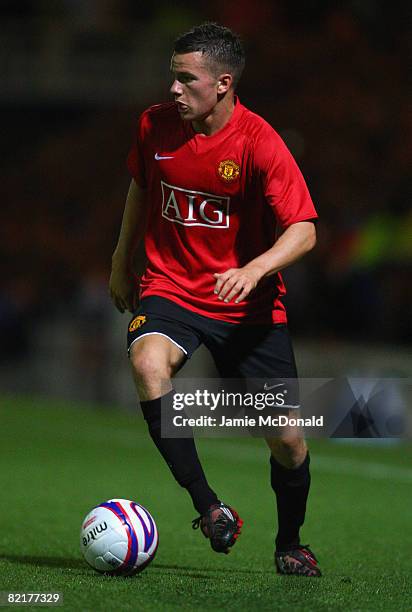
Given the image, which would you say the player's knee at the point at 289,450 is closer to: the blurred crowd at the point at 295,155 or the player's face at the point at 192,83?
the player's face at the point at 192,83

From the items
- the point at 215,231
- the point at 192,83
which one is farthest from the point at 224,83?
the point at 215,231

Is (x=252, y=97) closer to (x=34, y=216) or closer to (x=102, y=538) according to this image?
(x=34, y=216)

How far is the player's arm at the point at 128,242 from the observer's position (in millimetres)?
6059

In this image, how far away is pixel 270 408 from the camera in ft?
18.8

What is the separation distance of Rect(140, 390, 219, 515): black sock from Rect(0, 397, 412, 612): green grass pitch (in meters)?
0.41

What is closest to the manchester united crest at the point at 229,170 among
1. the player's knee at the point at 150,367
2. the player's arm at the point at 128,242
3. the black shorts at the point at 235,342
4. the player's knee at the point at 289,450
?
the player's arm at the point at 128,242

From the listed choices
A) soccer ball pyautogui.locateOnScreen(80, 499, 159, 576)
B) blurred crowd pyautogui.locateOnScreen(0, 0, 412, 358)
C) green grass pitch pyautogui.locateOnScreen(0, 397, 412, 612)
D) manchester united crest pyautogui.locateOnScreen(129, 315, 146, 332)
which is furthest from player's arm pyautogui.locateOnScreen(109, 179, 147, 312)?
blurred crowd pyautogui.locateOnScreen(0, 0, 412, 358)

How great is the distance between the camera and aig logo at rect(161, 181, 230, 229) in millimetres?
5754

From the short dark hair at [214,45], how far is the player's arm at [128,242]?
2.30 ft

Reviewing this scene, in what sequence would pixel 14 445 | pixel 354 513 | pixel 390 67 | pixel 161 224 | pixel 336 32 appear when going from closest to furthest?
pixel 161 224, pixel 354 513, pixel 14 445, pixel 390 67, pixel 336 32

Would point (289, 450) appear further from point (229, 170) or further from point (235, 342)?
point (229, 170)

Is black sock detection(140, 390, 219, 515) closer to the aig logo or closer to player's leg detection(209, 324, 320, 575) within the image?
player's leg detection(209, 324, 320, 575)

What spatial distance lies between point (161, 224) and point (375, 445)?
740 centimetres

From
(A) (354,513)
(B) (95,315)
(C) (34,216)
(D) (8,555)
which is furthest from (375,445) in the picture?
(C) (34,216)
